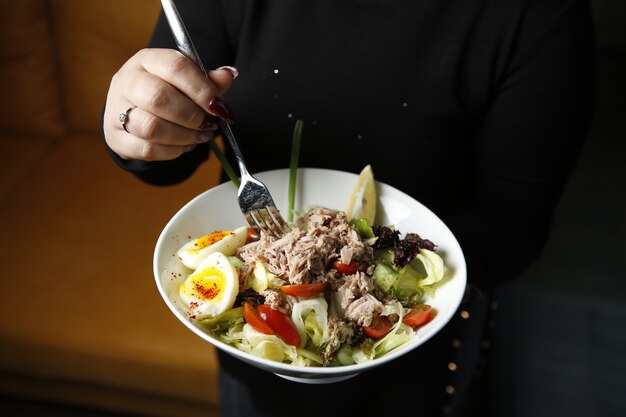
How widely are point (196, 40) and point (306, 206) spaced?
1.42 ft

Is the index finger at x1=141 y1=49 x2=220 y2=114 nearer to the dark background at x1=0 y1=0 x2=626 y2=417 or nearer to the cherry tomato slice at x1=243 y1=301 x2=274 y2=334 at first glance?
the cherry tomato slice at x1=243 y1=301 x2=274 y2=334

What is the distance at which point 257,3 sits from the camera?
50.1 inches

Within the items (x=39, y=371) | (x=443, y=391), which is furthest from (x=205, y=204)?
(x=39, y=371)

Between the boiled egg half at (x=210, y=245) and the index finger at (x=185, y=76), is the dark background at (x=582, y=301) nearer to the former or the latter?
the boiled egg half at (x=210, y=245)

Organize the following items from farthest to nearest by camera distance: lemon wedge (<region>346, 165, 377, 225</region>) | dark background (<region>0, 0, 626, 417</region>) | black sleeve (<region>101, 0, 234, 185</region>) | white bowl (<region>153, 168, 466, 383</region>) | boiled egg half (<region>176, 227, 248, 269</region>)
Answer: dark background (<region>0, 0, 626, 417</region>) < black sleeve (<region>101, 0, 234, 185</region>) < lemon wedge (<region>346, 165, 377, 225</region>) < boiled egg half (<region>176, 227, 248, 269</region>) < white bowl (<region>153, 168, 466, 383</region>)

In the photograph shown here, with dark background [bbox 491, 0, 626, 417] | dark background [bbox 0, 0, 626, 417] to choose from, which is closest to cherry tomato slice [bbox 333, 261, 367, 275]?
dark background [bbox 0, 0, 626, 417]

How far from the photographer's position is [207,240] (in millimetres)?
1002

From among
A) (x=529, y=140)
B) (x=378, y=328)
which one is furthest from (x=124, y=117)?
(x=529, y=140)

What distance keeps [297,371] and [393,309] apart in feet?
0.68

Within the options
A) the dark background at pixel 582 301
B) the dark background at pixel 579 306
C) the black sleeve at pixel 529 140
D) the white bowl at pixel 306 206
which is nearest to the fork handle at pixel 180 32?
the white bowl at pixel 306 206

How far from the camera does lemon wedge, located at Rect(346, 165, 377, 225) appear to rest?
3.65ft

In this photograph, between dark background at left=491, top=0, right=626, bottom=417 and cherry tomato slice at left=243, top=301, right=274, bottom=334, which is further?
dark background at left=491, top=0, right=626, bottom=417

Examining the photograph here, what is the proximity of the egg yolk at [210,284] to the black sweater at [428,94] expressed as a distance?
0.96 feet

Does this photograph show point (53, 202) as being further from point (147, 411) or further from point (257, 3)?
point (257, 3)
